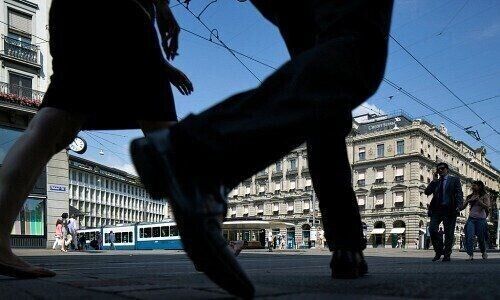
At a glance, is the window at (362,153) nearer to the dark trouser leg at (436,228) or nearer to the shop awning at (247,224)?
the shop awning at (247,224)

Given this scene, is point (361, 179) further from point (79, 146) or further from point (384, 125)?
point (79, 146)

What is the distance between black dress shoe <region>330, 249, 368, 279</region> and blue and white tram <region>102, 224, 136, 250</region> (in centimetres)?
2980

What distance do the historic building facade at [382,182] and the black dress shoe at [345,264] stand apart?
5150 centimetres

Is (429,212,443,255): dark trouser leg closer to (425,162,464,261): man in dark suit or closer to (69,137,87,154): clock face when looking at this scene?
(425,162,464,261): man in dark suit

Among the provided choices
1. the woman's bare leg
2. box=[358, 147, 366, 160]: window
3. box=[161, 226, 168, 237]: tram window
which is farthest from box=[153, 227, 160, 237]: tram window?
box=[358, 147, 366, 160]: window

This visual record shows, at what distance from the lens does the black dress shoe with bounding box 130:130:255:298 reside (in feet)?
3.31

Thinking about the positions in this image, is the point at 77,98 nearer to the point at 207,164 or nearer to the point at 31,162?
the point at 31,162

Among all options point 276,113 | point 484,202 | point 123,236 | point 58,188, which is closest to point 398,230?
point 123,236

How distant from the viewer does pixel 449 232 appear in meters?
6.58

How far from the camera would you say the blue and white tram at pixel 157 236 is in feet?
89.0

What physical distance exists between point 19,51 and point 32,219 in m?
6.33

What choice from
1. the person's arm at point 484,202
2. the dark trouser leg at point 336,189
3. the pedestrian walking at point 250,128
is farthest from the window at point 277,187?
the pedestrian walking at point 250,128

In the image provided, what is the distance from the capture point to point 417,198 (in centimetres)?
5247

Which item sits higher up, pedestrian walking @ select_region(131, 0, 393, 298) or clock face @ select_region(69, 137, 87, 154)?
clock face @ select_region(69, 137, 87, 154)
